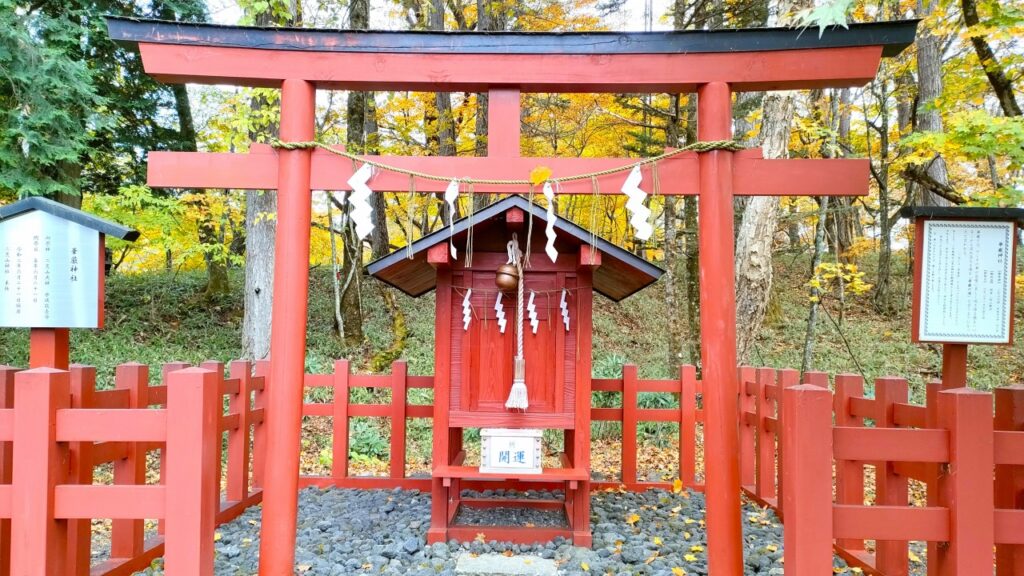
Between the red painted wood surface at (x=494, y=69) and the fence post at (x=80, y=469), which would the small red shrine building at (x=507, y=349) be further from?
the fence post at (x=80, y=469)

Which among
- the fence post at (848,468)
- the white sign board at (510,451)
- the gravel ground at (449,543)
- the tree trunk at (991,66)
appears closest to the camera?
the fence post at (848,468)

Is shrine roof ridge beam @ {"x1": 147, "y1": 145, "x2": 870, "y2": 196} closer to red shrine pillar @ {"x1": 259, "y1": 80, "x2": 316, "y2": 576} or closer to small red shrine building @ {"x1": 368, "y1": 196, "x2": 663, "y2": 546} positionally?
red shrine pillar @ {"x1": 259, "y1": 80, "x2": 316, "y2": 576}

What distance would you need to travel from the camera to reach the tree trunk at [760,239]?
7367 mm

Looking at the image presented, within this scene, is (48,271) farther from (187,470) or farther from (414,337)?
(414,337)

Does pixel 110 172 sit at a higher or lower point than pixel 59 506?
higher

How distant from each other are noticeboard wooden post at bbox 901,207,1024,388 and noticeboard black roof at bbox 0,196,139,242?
15.2 ft

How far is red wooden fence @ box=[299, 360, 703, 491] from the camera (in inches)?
235

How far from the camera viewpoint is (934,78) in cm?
981

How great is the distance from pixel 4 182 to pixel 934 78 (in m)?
14.8

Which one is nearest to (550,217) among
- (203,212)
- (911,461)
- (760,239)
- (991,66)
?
(911,461)

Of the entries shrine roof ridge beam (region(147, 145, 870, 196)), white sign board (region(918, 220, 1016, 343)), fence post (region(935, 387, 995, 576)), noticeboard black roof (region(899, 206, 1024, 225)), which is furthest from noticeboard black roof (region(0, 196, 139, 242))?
white sign board (region(918, 220, 1016, 343))

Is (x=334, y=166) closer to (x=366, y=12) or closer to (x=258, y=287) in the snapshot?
(x=258, y=287)

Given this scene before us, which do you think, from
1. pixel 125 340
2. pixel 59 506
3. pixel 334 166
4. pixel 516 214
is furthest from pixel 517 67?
pixel 125 340

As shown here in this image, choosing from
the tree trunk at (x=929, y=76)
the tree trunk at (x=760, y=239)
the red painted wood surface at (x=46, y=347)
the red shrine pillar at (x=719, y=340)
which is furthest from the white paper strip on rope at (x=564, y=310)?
the tree trunk at (x=929, y=76)
